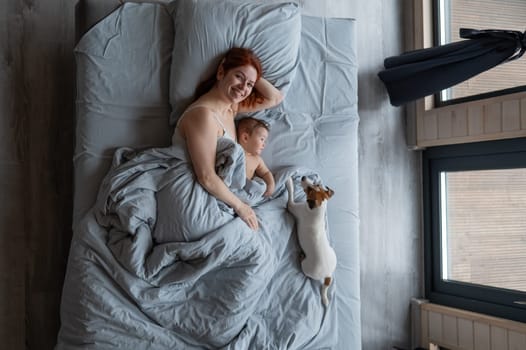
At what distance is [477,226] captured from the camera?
2.35 meters

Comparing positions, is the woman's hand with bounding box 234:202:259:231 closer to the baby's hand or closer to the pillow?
the baby's hand

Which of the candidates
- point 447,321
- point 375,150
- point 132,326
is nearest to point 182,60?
point 132,326

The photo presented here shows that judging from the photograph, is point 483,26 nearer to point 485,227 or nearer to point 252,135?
point 485,227

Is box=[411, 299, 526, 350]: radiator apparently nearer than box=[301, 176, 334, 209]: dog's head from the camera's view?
No

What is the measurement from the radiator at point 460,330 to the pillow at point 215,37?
1.41 m

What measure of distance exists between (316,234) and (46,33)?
4.52 ft

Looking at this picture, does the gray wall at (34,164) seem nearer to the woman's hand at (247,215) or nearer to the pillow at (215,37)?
the pillow at (215,37)

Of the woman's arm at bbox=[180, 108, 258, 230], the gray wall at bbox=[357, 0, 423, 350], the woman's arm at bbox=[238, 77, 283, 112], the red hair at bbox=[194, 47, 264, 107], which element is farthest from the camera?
the gray wall at bbox=[357, 0, 423, 350]

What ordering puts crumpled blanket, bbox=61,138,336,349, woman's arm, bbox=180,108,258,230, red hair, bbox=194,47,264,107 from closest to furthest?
1. crumpled blanket, bbox=61,138,336,349
2. woman's arm, bbox=180,108,258,230
3. red hair, bbox=194,47,264,107

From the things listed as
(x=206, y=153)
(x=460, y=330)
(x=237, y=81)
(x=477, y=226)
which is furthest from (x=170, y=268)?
(x=477, y=226)

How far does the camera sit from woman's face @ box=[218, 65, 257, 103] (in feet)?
5.90

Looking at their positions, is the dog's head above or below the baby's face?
below

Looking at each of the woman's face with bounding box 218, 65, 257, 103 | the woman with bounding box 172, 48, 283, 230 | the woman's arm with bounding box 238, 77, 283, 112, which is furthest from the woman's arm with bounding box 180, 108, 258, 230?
the woman's arm with bounding box 238, 77, 283, 112

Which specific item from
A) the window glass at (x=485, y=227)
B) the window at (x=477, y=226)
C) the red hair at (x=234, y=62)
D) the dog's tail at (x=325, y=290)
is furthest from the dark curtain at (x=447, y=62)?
the dog's tail at (x=325, y=290)
